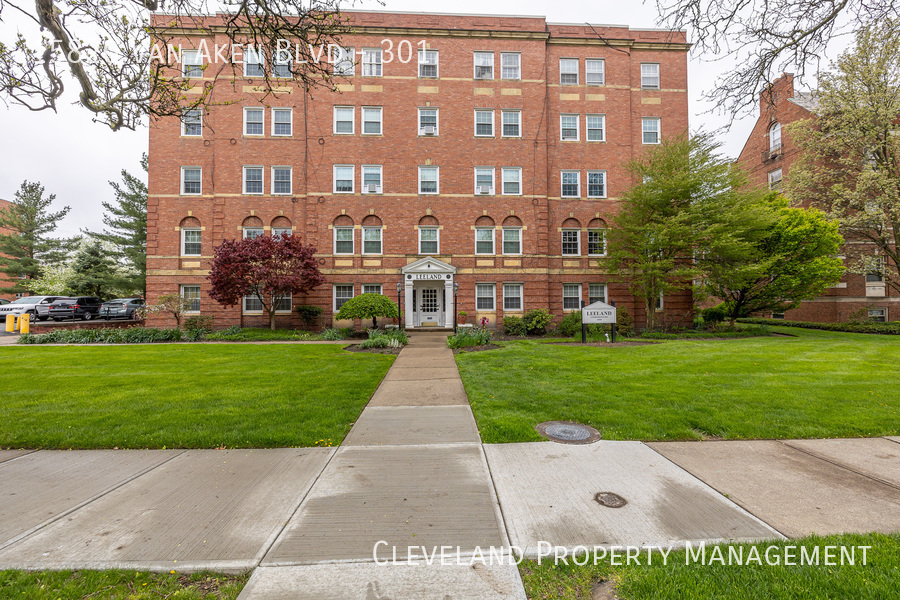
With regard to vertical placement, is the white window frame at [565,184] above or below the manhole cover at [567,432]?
above

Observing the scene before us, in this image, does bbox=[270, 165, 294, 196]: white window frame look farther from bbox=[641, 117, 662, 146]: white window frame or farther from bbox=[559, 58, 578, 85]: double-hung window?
bbox=[641, 117, 662, 146]: white window frame

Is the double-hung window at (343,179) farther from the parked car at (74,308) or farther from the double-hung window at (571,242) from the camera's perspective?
the parked car at (74,308)

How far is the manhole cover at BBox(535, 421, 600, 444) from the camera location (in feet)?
15.2

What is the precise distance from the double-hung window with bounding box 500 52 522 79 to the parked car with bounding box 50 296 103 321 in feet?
104

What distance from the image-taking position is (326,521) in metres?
2.94

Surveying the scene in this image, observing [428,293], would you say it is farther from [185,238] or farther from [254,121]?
[185,238]

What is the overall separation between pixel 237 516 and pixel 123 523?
0.90 m

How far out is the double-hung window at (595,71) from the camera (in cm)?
2077

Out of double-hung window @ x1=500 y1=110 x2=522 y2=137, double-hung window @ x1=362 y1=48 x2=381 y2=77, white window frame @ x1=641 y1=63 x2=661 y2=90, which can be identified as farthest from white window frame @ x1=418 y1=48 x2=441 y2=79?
white window frame @ x1=641 y1=63 x2=661 y2=90

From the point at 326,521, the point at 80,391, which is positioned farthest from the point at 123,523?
the point at 80,391

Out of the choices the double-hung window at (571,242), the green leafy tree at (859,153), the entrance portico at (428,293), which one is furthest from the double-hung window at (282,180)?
the green leafy tree at (859,153)

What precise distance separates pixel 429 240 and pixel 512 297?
18.9 feet

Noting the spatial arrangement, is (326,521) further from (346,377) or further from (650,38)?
(650,38)

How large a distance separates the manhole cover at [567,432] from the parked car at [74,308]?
1280 inches
